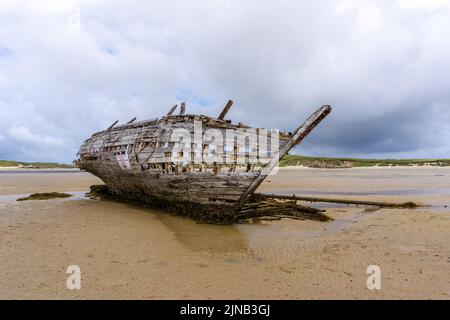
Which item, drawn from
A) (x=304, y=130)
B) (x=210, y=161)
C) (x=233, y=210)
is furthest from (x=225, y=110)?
(x=233, y=210)

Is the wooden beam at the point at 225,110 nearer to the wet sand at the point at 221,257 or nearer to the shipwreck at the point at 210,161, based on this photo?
the shipwreck at the point at 210,161

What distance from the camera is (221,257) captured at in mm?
6215

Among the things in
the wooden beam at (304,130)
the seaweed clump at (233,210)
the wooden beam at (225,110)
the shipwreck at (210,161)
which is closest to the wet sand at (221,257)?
the seaweed clump at (233,210)

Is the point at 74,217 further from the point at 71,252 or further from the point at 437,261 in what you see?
the point at 437,261

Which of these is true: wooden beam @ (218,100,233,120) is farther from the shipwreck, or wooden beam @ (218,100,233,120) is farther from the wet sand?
the wet sand

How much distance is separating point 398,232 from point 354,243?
188 centimetres

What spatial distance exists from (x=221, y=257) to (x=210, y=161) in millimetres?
3694

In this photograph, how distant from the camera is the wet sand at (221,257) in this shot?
456 centimetres

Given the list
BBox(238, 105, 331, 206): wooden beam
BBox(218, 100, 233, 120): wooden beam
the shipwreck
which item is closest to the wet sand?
the shipwreck

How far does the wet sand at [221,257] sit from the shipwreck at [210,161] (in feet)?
2.41

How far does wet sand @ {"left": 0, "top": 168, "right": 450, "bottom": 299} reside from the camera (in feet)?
15.0
